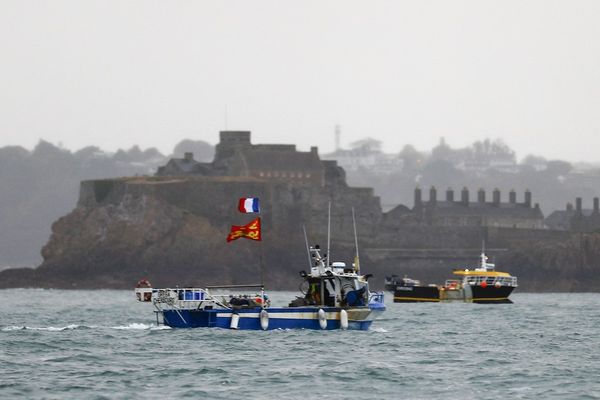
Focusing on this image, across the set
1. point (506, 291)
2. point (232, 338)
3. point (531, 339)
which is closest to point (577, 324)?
point (531, 339)

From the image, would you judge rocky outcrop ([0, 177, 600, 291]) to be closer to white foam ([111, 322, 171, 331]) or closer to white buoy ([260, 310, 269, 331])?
white foam ([111, 322, 171, 331])

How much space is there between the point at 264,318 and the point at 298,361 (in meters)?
7.65

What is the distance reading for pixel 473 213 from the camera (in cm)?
14600

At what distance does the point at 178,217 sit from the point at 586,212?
4622 centimetres

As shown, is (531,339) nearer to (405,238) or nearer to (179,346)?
(179,346)

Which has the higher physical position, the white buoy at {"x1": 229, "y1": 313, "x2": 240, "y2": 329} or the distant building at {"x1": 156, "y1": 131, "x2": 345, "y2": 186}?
the distant building at {"x1": 156, "y1": 131, "x2": 345, "y2": 186}

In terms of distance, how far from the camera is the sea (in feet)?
132

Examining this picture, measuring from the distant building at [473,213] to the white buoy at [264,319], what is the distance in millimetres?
88778

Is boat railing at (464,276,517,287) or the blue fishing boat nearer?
the blue fishing boat

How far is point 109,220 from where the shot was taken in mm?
129625

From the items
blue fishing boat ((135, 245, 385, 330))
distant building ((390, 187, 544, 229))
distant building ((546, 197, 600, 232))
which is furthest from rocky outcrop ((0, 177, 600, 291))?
blue fishing boat ((135, 245, 385, 330))

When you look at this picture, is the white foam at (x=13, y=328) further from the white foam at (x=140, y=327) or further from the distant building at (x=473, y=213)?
the distant building at (x=473, y=213)

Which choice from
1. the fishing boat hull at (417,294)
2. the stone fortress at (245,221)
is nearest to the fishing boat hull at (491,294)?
→ the fishing boat hull at (417,294)

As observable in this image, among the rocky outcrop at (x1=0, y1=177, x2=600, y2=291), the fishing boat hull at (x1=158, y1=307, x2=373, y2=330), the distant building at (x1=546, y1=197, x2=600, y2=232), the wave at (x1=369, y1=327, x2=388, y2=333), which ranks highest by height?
the distant building at (x1=546, y1=197, x2=600, y2=232)
